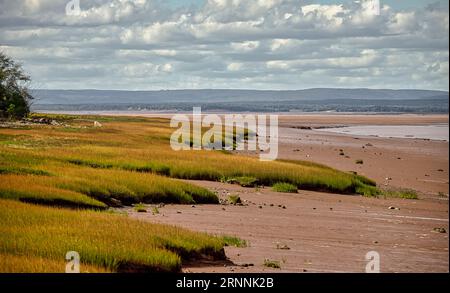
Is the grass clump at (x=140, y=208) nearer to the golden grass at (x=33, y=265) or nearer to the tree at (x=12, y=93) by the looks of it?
the golden grass at (x=33, y=265)

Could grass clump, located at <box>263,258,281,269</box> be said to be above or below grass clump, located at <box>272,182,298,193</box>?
above

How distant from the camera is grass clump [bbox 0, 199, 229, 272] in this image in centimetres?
1620

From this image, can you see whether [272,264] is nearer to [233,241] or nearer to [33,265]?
[233,241]

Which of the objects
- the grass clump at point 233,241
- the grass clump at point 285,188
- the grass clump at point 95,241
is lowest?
the grass clump at point 285,188

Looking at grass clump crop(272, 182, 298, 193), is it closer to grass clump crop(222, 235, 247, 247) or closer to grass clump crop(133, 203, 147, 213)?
grass clump crop(133, 203, 147, 213)

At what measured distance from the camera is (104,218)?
21125 mm

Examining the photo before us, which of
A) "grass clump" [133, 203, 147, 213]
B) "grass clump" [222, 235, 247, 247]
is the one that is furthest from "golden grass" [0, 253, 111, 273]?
"grass clump" [133, 203, 147, 213]

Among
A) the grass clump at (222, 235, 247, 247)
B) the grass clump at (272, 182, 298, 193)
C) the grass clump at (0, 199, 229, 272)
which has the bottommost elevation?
the grass clump at (272, 182, 298, 193)

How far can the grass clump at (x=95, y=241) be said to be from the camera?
1620cm

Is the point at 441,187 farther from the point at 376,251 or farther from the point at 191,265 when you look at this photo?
the point at 191,265

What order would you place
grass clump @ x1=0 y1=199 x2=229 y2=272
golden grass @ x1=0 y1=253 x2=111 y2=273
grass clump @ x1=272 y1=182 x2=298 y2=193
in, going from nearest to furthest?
golden grass @ x1=0 y1=253 x2=111 y2=273
grass clump @ x1=0 y1=199 x2=229 y2=272
grass clump @ x1=272 y1=182 x2=298 y2=193

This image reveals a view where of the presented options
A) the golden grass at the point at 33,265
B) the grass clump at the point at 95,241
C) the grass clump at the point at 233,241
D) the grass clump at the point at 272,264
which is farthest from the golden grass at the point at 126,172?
the golden grass at the point at 33,265
